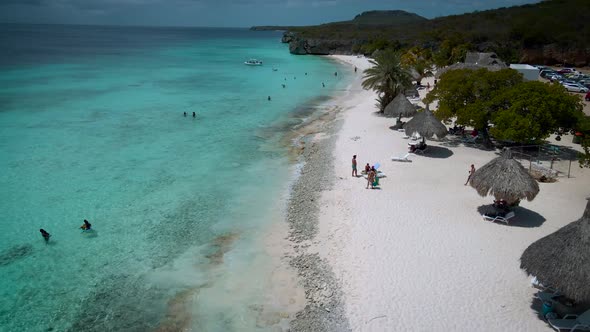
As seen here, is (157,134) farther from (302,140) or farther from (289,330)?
(289,330)

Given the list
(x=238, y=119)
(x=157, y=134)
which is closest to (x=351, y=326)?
(x=157, y=134)

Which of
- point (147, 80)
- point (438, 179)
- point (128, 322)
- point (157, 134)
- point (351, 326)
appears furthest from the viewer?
point (147, 80)

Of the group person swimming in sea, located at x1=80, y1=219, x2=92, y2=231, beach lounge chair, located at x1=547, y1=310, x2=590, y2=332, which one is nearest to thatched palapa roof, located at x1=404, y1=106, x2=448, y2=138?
beach lounge chair, located at x1=547, y1=310, x2=590, y2=332

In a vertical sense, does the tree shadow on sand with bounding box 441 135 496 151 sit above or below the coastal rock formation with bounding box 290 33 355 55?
below

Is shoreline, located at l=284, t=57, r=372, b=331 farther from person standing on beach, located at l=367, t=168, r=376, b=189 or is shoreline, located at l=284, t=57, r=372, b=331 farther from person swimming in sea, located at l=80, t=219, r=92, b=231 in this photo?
person swimming in sea, located at l=80, t=219, r=92, b=231

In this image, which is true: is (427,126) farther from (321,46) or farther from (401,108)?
(321,46)

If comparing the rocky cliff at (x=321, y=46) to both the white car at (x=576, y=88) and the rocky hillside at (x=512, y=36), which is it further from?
the white car at (x=576, y=88)
